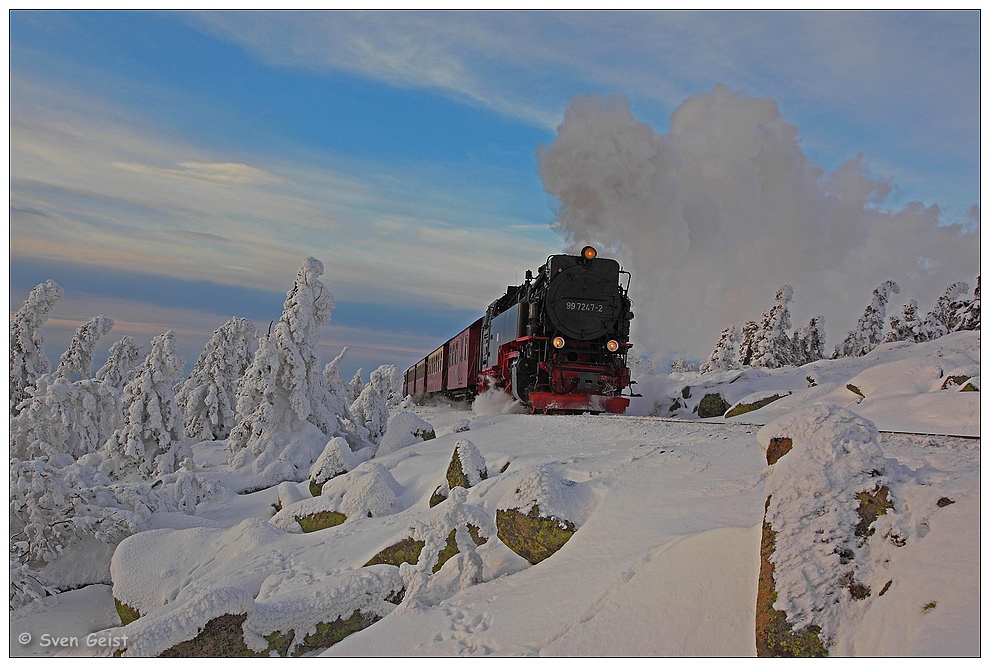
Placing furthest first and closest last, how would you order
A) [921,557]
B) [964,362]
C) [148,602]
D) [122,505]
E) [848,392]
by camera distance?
[848,392] → [964,362] → [122,505] → [148,602] → [921,557]

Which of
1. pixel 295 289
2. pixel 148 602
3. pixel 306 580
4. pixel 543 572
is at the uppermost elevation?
pixel 295 289

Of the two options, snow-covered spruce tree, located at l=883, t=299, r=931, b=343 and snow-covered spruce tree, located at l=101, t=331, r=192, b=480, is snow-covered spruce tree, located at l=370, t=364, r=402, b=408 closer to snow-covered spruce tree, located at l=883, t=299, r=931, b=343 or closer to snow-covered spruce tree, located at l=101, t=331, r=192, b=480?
snow-covered spruce tree, located at l=101, t=331, r=192, b=480

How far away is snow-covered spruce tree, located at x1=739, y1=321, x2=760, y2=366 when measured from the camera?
152 feet

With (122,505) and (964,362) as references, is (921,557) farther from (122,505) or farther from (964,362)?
(964,362)

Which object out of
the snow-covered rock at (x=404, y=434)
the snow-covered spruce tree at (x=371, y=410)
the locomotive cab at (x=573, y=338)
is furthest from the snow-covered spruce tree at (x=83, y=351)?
the locomotive cab at (x=573, y=338)

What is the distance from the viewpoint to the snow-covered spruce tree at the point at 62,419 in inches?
625

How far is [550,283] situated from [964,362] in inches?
418

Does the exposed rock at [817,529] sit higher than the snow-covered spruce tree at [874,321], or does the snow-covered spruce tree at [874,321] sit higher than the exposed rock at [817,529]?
the snow-covered spruce tree at [874,321]

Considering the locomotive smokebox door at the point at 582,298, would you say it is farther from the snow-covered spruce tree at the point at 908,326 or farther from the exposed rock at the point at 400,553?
the snow-covered spruce tree at the point at 908,326

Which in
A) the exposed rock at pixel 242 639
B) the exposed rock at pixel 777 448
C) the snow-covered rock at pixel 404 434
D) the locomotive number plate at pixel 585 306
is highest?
the locomotive number plate at pixel 585 306

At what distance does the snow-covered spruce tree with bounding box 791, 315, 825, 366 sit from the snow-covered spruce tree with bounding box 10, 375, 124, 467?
4333 cm

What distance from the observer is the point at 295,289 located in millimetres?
19906

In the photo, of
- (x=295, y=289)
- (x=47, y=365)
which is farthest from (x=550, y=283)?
(x=47, y=365)

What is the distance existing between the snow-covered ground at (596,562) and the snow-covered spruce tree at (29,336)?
1274cm
